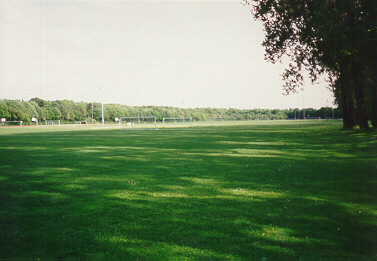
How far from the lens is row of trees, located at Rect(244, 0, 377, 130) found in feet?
60.2

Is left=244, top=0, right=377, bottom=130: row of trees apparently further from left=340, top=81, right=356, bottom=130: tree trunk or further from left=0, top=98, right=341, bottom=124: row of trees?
left=0, top=98, right=341, bottom=124: row of trees

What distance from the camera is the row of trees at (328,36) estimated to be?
1836 cm

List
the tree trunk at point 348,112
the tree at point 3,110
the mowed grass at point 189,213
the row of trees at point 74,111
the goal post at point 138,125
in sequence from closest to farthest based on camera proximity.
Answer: the mowed grass at point 189,213 < the tree trunk at point 348,112 < the goal post at point 138,125 < the tree at point 3,110 < the row of trees at point 74,111

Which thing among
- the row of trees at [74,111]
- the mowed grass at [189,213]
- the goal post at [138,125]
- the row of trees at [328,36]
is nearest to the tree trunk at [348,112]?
the row of trees at [328,36]

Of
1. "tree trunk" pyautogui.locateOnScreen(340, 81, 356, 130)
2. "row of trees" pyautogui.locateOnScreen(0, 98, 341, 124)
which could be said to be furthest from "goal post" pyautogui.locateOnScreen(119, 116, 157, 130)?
"tree trunk" pyautogui.locateOnScreen(340, 81, 356, 130)

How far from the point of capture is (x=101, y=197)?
7.54 meters

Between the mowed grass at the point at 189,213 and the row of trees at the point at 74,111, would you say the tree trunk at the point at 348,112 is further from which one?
the row of trees at the point at 74,111

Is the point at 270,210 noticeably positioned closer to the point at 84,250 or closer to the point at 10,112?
the point at 84,250

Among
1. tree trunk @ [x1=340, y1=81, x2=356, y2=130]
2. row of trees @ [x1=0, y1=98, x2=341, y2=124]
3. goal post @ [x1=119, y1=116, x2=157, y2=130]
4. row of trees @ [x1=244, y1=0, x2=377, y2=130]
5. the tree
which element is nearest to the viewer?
row of trees @ [x1=244, y1=0, x2=377, y2=130]

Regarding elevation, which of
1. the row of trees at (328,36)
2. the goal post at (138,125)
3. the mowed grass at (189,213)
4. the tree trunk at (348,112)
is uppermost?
the row of trees at (328,36)

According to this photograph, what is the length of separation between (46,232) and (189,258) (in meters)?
2.78

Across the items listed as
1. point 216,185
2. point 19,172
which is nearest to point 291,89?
point 216,185

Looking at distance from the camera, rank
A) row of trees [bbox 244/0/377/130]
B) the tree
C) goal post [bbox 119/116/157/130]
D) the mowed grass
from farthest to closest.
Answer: the tree
goal post [bbox 119/116/157/130]
row of trees [bbox 244/0/377/130]
the mowed grass

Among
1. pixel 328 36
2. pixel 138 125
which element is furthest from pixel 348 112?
pixel 138 125
